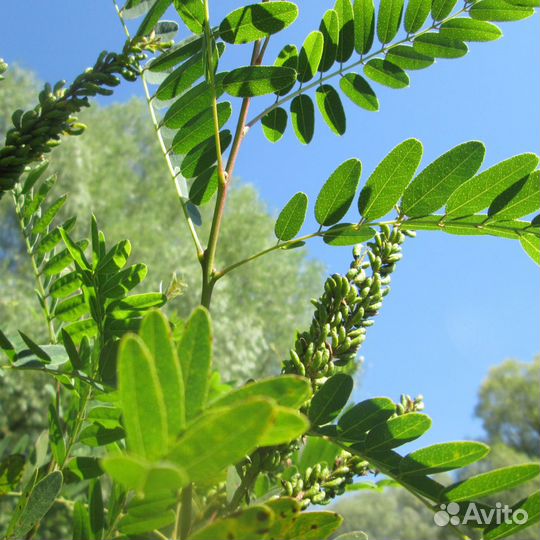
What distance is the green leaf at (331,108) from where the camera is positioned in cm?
106

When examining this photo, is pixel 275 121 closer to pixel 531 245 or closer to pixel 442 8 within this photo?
pixel 442 8

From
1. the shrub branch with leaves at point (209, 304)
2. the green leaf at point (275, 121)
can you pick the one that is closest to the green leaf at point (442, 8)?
the shrub branch with leaves at point (209, 304)

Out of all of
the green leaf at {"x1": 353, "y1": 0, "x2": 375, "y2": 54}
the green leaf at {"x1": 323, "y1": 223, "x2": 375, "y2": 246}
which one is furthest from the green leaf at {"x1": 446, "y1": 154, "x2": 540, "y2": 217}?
the green leaf at {"x1": 353, "y1": 0, "x2": 375, "y2": 54}

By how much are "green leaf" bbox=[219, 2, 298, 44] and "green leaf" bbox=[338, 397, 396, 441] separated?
59 cm

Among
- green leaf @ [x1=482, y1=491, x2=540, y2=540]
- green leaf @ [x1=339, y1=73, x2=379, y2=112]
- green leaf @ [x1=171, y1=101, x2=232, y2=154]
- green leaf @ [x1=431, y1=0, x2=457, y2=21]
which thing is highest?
green leaf @ [x1=431, y1=0, x2=457, y2=21]

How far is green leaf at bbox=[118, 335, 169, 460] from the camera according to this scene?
316 mm

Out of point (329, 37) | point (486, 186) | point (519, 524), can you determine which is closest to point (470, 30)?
point (329, 37)

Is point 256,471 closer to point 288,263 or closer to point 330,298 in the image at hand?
point 330,298

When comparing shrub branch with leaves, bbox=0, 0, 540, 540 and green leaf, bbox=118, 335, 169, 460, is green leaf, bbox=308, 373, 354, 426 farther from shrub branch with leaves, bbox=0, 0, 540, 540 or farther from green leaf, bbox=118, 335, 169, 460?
green leaf, bbox=118, 335, 169, 460

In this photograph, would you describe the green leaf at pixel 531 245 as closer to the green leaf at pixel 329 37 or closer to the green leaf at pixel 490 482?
the green leaf at pixel 490 482

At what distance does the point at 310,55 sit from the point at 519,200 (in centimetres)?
44

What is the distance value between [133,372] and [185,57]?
0.78m

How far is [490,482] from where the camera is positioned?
1.91 feet

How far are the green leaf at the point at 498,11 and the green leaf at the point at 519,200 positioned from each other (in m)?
0.40
